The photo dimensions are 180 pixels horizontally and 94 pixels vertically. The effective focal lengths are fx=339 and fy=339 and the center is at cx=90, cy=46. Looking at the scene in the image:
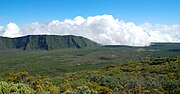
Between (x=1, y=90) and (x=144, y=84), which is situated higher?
(x=1, y=90)

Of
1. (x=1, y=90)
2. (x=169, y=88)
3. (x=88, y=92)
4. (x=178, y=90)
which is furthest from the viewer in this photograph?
(x=169, y=88)

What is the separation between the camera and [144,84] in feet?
193

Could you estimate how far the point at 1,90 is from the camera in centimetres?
2359

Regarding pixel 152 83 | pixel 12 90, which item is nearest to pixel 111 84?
pixel 152 83

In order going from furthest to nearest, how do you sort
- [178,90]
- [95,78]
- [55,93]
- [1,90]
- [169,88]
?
[95,78]
[169,88]
[178,90]
[55,93]
[1,90]

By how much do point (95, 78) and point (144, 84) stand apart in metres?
13.0

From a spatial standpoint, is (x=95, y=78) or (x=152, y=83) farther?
(x=95, y=78)

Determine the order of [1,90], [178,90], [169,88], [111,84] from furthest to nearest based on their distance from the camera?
[111,84] < [169,88] < [178,90] < [1,90]

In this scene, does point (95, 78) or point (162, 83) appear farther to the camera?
point (95, 78)

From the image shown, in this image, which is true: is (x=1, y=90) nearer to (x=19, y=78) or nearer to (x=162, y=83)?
(x=19, y=78)

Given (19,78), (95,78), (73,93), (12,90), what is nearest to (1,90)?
(12,90)

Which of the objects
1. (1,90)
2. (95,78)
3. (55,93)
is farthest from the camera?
(95,78)

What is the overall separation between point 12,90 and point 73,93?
9.52 metres

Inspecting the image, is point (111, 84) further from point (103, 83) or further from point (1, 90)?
point (1, 90)
